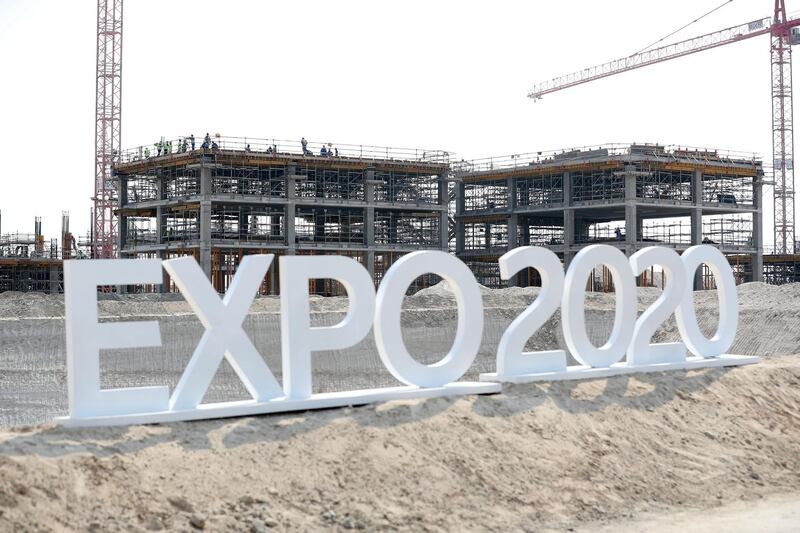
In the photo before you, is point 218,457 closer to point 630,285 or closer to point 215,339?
point 215,339

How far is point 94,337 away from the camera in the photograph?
13023 millimetres

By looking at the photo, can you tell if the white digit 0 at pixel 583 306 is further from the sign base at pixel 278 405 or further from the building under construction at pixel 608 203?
the building under construction at pixel 608 203

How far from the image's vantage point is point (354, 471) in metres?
12.8

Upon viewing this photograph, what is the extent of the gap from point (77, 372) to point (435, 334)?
27685 mm

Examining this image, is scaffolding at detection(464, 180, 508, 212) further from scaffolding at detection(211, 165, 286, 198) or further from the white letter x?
the white letter x

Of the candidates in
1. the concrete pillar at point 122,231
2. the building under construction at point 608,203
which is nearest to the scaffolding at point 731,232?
the building under construction at point 608,203

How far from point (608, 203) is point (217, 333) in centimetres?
5046

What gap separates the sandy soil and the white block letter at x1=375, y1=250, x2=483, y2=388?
0.68 meters

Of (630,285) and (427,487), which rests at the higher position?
(630,285)

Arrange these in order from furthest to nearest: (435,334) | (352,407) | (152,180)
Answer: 1. (152,180)
2. (435,334)
3. (352,407)

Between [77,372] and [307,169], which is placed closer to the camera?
[77,372]

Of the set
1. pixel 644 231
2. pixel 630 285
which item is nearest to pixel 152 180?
pixel 644 231

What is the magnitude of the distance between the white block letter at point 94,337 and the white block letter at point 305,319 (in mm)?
2117

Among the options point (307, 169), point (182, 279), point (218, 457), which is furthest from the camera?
point (307, 169)
